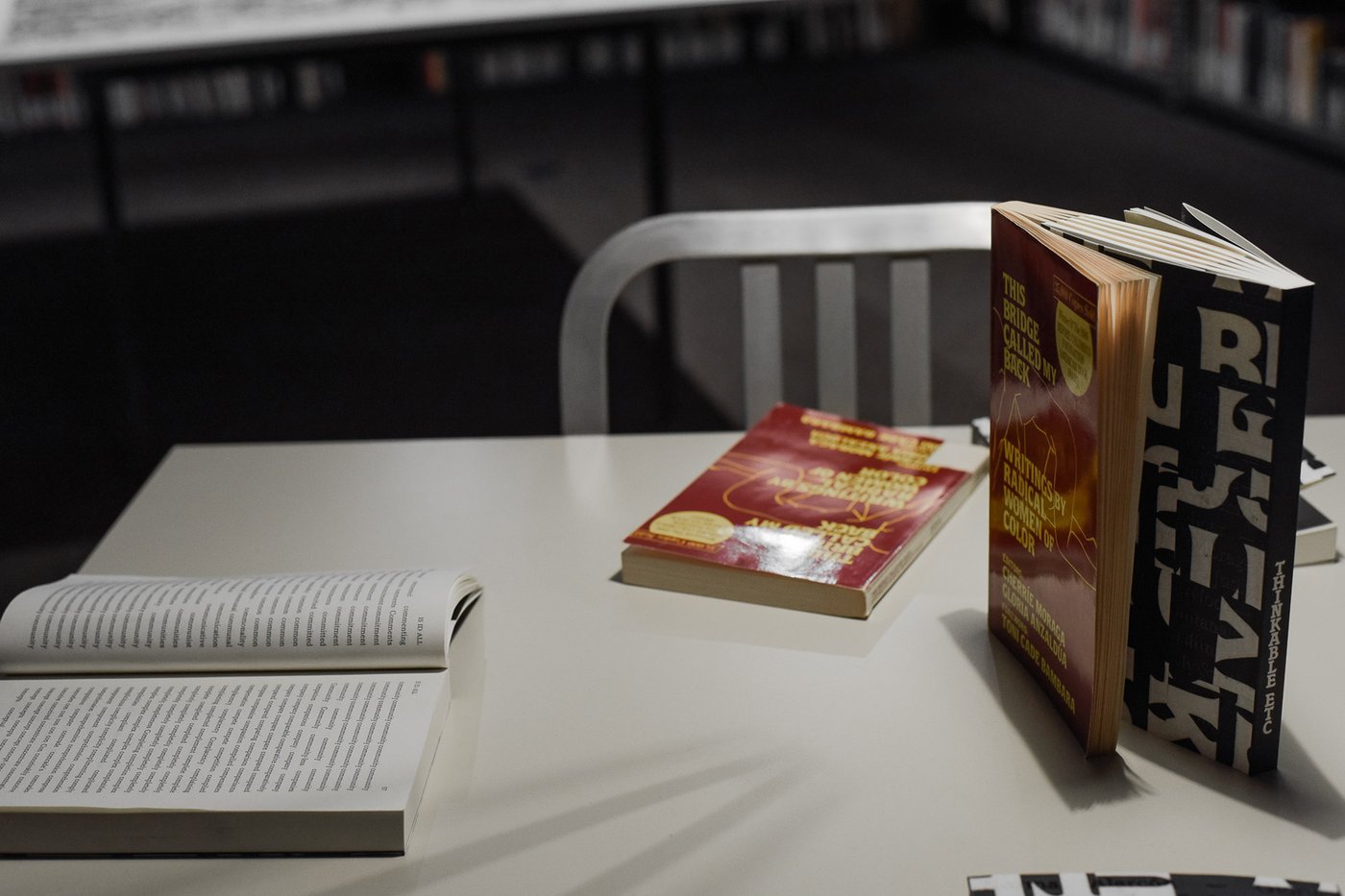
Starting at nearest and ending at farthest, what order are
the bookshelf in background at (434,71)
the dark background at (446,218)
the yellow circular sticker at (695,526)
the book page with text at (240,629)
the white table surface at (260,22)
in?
the book page with text at (240,629) → the yellow circular sticker at (695,526) → the white table surface at (260,22) → the dark background at (446,218) → the bookshelf in background at (434,71)

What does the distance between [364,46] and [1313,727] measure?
2.04m

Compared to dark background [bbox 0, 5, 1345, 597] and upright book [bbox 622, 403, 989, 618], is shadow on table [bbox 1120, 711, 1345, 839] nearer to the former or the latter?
upright book [bbox 622, 403, 989, 618]

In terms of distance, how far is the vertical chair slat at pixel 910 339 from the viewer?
1239mm

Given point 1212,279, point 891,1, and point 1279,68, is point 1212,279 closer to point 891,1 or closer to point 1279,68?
point 1279,68

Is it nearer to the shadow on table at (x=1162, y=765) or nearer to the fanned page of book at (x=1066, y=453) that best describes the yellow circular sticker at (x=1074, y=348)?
the fanned page of book at (x=1066, y=453)

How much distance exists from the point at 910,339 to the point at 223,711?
707 millimetres

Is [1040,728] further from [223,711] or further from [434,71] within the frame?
[434,71]

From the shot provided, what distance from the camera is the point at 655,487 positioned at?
105 centimetres

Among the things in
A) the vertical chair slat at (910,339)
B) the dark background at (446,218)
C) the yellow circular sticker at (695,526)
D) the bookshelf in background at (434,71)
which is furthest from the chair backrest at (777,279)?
the bookshelf in background at (434,71)

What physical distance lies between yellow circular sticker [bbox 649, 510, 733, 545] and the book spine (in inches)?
11.2

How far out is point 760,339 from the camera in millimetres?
1270

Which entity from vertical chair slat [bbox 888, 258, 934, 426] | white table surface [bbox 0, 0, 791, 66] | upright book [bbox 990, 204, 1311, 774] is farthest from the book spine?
white table surface [bbox 0, 0, 791, 66]

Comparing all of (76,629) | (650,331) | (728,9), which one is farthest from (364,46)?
(76,629)

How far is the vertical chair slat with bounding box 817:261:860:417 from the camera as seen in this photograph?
1241 mm
